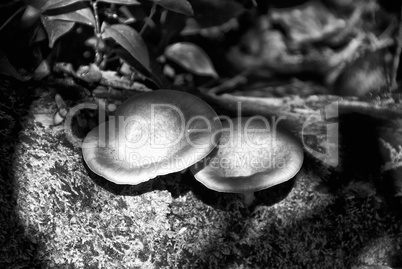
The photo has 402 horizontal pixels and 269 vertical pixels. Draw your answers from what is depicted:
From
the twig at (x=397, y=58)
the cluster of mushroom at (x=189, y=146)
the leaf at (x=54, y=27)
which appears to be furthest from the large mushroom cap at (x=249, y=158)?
the twig at (x=397, y=58)

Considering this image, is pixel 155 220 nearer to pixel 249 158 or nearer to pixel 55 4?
pixel 249 158

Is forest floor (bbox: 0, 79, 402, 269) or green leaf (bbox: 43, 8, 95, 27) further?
green leaf (bbox: 43, 8, 95, 27)

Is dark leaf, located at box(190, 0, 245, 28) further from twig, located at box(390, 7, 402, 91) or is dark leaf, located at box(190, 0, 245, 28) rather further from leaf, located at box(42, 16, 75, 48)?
twig, located at box(390, 7, 402, 91)

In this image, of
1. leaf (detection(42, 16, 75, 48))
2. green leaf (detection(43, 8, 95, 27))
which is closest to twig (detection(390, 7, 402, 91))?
green leaf (detection(43, 8, 95, 27))

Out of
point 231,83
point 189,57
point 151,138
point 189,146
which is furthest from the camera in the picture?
point 231,83

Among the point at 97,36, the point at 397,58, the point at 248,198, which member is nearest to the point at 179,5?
the point at 97,36

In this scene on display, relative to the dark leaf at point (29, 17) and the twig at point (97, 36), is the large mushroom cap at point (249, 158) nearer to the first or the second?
the twig at point (97, 36)

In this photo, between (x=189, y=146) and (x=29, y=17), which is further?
(x=29, y=17)

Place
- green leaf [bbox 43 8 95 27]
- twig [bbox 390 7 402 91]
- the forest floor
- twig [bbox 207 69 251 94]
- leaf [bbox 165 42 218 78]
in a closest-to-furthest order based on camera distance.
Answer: the forest floor < green leaf [bbox 43 8 95 27] < leaf [bbox 165 42 218 78] < twig [bbox 390 7 402 91] < twig [bbox 207 69 251 94]
